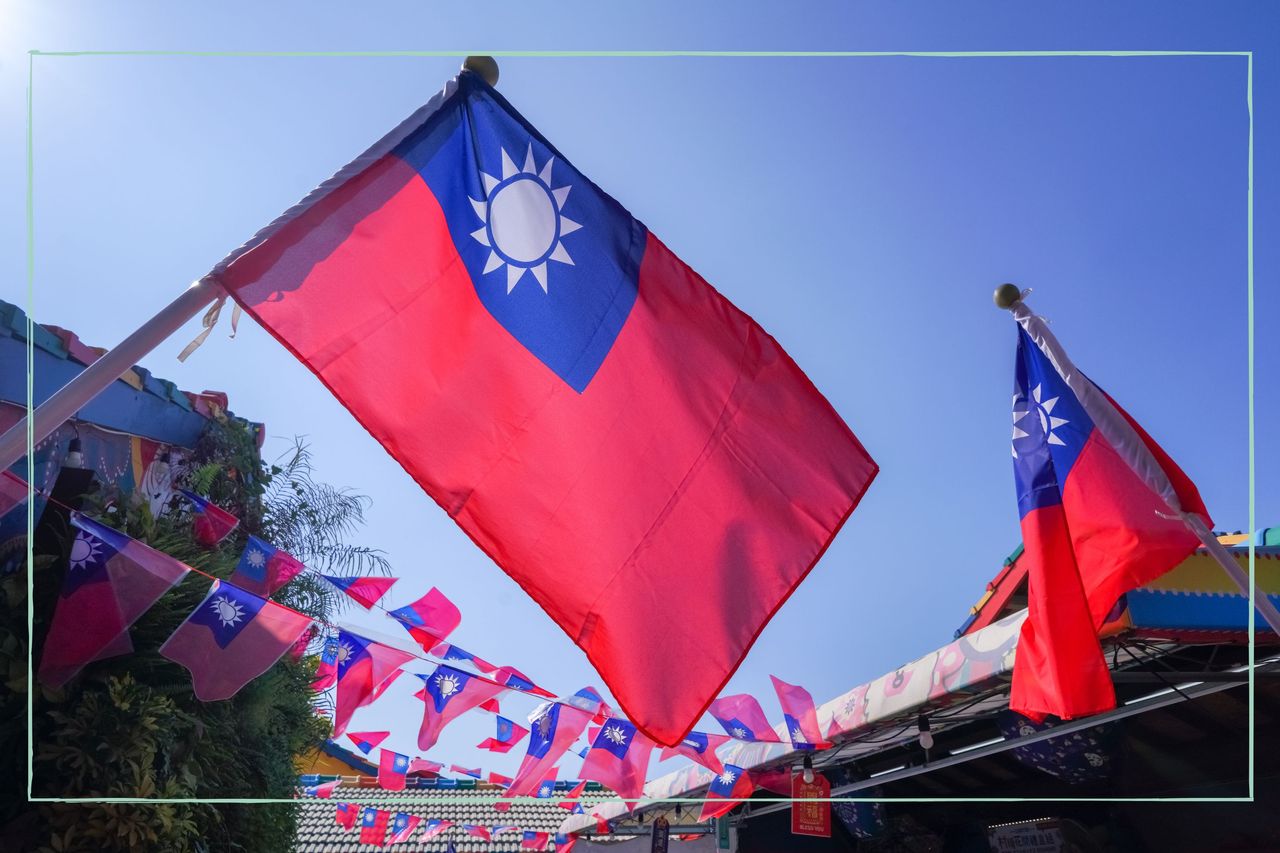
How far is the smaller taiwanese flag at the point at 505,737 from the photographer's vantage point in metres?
10.8

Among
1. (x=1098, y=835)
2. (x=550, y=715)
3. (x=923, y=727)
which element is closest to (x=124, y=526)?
(x=550, y=715)

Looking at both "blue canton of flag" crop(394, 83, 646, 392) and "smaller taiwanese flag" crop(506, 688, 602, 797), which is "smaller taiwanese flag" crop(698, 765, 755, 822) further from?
"blue canton of flag" crop(394, 83, 646, 392)

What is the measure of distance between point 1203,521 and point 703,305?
10.2ft

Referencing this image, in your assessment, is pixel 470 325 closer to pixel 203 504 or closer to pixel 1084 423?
pixel 1084 423

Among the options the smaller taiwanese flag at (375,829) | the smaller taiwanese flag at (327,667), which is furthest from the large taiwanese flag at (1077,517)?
the smaller taiwanese flag at (375,829)

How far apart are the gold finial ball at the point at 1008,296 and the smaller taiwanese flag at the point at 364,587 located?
6276 millimetres

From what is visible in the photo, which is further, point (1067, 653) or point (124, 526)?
point (124, 526)

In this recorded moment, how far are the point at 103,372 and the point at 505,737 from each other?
8.68 metres

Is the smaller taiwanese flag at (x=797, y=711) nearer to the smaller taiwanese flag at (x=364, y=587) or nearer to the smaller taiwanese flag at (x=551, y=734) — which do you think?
the smaller taiwanese flag at (x=551, y=734)

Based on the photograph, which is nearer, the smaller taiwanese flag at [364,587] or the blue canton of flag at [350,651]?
the blue canton of flag at [350,651]

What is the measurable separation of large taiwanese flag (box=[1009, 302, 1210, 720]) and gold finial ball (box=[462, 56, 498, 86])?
3570 mm

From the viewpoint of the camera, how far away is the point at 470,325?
3.89 meters

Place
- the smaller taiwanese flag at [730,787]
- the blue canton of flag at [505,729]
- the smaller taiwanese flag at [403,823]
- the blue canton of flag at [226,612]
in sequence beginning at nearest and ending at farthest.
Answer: the blue canton of flag at [226,612] < the smaller taiwanese flag at [730,787] < the blue canton of flag at [505,729] < the smaller taiwanese flag at [403,823]

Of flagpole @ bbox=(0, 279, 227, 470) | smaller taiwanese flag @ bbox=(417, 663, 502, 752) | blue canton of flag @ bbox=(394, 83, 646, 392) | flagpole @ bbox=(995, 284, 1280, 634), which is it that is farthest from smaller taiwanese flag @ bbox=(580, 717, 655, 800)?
flagpole @ bbox=(0, 279, 227, 470)
